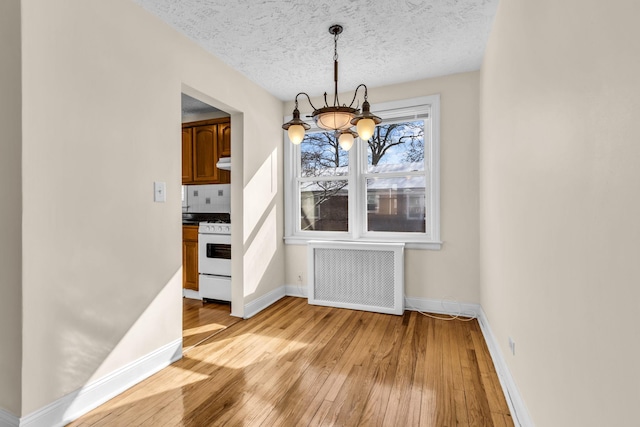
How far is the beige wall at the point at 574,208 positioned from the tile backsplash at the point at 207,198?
12.2 ft

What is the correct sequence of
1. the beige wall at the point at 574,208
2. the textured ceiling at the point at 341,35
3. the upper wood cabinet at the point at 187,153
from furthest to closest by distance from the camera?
1. the upper wood cabinet at the point at 187,153
2. the textured ceiling at the point at 341,35
3. the beige wall at the point at 574,208

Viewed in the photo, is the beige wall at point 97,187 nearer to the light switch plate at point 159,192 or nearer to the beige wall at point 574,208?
the light switch plate at point 159,192

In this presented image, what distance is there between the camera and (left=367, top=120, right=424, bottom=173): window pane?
3.54m

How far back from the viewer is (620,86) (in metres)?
0.79

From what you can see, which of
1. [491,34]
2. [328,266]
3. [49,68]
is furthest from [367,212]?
[49,68]

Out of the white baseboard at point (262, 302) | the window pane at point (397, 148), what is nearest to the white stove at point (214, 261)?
the white baseboard at point (262, 302)

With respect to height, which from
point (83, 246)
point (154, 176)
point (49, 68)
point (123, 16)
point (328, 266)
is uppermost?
point (123, 16)

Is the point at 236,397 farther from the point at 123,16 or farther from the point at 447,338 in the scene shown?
the point at 123,16

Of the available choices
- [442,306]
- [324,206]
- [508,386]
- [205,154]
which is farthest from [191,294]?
[508,386]

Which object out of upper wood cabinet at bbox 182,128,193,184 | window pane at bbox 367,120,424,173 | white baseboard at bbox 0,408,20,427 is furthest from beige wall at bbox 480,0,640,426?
upper wood cabinet at bbox 182,128,193,184

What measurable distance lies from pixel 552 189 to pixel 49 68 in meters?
2.43

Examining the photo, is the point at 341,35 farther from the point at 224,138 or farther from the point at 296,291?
the point at 296,291

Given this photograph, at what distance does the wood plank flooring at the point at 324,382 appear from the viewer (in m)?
1.73

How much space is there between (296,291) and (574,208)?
3319 mm
